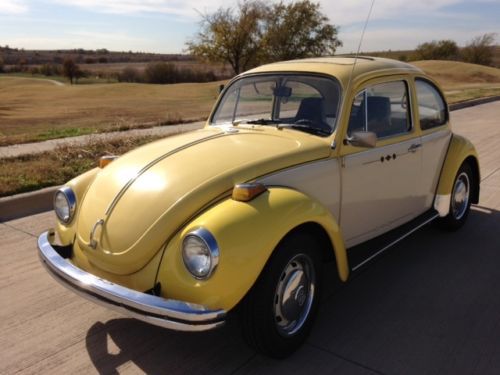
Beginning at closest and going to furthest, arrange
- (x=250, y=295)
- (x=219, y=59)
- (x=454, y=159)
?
(x=250, y=295) < (x=454, y=159) < (x=219, y=59)

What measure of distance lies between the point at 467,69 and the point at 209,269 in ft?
161

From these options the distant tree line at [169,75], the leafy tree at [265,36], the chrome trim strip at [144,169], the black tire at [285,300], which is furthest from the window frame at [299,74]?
the distant tree line at [169,75]

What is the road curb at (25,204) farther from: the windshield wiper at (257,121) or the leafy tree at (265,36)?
the leafy tree at (265,36)

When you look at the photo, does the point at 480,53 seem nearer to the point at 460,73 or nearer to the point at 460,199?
the point at 460,73

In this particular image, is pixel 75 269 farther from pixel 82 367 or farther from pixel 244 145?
pixel 244 145

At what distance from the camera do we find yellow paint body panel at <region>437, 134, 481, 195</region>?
4.70 metres

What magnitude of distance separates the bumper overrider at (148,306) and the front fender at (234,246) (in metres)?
0.09

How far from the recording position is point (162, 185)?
3.10 metres

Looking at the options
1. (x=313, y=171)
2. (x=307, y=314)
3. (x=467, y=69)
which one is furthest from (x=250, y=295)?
(x=467, y=69)

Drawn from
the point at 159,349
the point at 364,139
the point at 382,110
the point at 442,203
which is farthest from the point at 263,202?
the point at 442,203

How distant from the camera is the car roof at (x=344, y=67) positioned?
3.82m

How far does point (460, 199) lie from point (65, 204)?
3914 millimetres

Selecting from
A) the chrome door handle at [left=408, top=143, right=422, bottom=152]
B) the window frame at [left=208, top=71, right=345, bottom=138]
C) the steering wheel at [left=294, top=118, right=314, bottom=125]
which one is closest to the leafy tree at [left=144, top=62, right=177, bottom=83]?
the window frame at [left=208, top=71, right=345, bottom=138]

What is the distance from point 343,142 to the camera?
3.59 m
